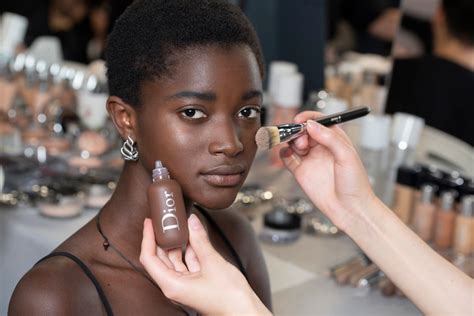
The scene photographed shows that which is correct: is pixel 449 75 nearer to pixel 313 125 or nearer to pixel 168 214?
pixel 313 125

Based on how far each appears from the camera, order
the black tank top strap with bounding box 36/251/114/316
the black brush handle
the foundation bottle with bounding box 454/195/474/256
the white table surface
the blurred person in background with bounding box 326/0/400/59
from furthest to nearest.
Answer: the blurred person in background with bounding box 326/0/400/59
the foundation bottle with bounding box 454/195/474/256
the white table surface
the black brush handle
the black tank top strap with bounding box 36/251/114/316

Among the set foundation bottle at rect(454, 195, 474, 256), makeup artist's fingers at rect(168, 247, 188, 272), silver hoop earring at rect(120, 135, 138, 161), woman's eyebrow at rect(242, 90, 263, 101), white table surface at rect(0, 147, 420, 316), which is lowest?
white table surface at rect(0, 147, 420, 316)

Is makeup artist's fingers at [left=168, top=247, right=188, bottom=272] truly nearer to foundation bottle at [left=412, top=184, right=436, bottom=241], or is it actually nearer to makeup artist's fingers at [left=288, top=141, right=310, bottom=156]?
makeup artist's fingers at [left=288, top=141, right=310, bottom=156]

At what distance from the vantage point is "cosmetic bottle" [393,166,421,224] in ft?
4.84

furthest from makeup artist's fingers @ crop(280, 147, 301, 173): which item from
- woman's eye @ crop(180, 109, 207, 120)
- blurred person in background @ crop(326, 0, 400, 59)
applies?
blurred person in background @ crop(326, 0, 400, 59)

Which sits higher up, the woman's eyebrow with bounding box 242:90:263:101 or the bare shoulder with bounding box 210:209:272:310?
the woman's eyebrow with bounding box 242:90:263:101

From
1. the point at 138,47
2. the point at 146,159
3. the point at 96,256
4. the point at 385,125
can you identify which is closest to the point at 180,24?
the point at 138,47

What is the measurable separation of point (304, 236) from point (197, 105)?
72cm

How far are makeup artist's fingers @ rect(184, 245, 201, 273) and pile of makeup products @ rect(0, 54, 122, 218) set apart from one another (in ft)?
2.40

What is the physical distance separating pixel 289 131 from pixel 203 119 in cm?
15

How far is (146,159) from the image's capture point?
33.8 inches

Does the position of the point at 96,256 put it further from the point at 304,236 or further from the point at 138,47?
the point at 304,236

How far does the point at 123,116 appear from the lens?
0.86 metres

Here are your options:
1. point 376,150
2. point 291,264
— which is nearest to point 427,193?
point 376,150
